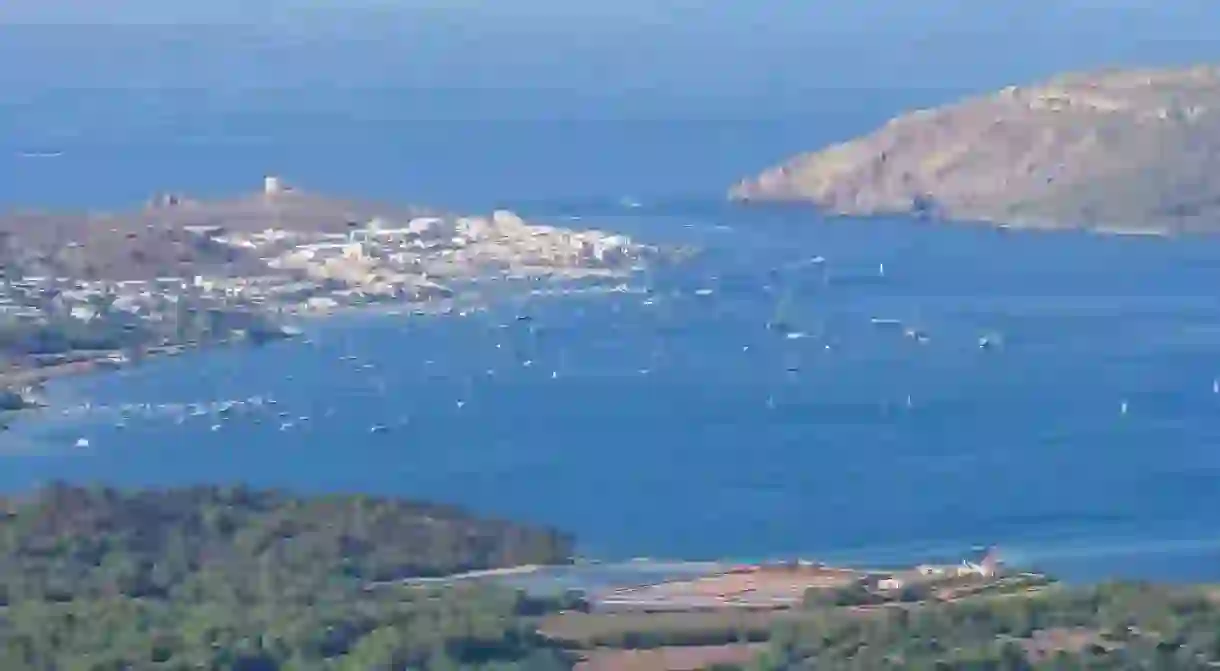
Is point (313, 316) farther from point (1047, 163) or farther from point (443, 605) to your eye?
point (443, 605)

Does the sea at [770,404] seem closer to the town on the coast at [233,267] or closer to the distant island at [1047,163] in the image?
the town on the coast at [233,267]

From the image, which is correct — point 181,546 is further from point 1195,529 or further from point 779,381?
point 779,381

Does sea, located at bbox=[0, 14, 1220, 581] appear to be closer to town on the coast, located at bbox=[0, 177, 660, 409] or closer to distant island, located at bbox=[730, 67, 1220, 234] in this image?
town on the coast, located at bbox=[0, 177, 660, 409]

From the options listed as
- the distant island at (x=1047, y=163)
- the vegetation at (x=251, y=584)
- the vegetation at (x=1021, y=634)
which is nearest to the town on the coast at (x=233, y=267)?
the distant island at (x=1047, y=163)

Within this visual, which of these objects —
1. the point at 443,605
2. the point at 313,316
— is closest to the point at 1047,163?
the point at 313,316

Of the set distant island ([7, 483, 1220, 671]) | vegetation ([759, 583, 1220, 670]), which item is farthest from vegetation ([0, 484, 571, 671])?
vegetation ([759, 583, 1220, 670])

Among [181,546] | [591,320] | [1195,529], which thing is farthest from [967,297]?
[181,546]
